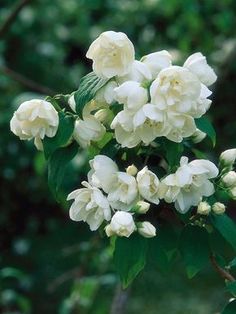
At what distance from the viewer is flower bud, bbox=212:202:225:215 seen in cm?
147

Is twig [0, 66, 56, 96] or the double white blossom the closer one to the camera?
the double white blossom

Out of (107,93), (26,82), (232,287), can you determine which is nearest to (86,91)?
(107,93)

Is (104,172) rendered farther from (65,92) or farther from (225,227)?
(65,92)

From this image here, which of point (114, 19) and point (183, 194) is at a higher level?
point (183, 194)

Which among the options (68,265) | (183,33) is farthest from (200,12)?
(68,265)

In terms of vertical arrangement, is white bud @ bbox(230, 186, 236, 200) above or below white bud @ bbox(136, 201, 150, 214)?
above

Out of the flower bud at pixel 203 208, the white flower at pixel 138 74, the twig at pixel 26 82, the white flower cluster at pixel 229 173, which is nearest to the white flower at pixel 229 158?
the white flower cluster at pixel 229 173

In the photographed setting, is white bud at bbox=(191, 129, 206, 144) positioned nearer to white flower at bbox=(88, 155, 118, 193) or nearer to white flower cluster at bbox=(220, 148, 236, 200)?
white flower cluster at bbox=(220, 148, 236, 200)

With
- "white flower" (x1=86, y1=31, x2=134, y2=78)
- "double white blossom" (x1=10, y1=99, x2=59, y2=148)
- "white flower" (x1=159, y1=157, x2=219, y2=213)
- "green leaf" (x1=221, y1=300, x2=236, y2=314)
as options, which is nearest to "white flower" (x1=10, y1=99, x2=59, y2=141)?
"double white blossom" (x1=10, y1=99, x2=59, y2=148)

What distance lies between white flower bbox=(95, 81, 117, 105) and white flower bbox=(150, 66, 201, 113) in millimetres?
70

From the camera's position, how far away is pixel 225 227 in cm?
149

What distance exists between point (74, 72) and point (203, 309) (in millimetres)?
2412

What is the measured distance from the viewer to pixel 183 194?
1.45 meters

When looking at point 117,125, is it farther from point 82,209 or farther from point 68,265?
point 68,265
